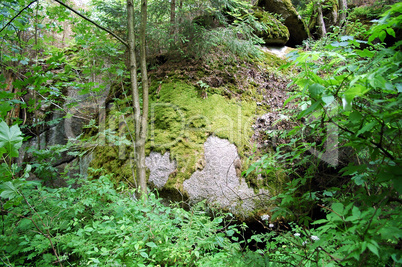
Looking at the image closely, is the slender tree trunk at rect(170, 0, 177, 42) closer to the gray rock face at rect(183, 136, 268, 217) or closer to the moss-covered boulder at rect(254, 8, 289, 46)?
the gray rock face at rect(183, 136, 268, 217)

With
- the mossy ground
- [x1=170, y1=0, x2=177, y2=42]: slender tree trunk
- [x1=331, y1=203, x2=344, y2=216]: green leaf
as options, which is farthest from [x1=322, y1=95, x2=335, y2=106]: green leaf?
[x1=170, y1=0, x2=177, y2=42]: slender tree trunk

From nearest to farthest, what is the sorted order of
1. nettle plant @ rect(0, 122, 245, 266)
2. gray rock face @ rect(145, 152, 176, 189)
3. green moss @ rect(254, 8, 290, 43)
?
nettle plant @ rect(0, 122, 245, 266) < gray rock face @ rect(145, 152, 176, 189) < green moss @ rect(254, 8, 290, 43)

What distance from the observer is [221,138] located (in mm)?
3725

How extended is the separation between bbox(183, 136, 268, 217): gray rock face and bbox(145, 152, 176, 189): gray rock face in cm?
37

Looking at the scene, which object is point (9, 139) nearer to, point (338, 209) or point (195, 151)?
point (338, 209)

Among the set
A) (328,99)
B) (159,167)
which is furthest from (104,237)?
(328,99)

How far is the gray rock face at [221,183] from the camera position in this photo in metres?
3.12

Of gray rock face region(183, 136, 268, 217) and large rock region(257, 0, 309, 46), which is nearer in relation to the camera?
gray rock face region(183, 136, 268, 217)

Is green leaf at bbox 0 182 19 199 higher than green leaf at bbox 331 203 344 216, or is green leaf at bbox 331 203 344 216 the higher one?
green leaf at bbox 331 203 344 216

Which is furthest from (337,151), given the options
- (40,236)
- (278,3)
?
(278,3)

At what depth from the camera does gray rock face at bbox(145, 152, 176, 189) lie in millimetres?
3375

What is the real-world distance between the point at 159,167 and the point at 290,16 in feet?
24.8

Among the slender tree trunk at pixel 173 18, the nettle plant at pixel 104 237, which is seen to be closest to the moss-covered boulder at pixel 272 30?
the slender tree trunk at pixel 173 18

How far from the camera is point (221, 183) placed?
328 centimetres
